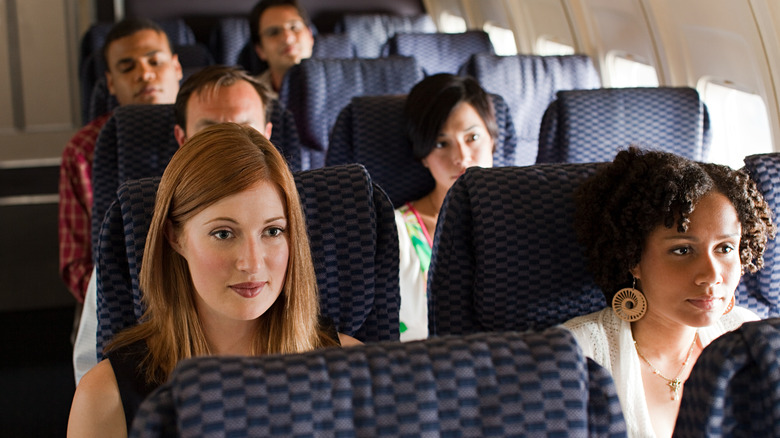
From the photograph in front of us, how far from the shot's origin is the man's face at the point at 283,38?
472cm

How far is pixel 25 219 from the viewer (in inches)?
203

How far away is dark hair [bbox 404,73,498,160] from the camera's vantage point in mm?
2596

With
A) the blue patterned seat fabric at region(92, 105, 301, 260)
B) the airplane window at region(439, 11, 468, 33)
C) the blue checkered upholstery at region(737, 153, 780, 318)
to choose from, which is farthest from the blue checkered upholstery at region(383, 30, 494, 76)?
the blue checkered upholstery at region(737, 153, 780, 318)

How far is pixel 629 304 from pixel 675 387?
0.19 meters

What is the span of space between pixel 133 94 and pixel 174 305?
7.40 ft

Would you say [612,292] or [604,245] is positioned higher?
[604,245]

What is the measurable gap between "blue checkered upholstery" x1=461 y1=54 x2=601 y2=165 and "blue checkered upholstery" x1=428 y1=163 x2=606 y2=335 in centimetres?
214

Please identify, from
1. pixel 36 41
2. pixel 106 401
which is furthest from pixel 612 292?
pixel 36 41

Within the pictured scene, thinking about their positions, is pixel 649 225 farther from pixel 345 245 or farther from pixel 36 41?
pixel 36 41

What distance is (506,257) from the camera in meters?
1.59

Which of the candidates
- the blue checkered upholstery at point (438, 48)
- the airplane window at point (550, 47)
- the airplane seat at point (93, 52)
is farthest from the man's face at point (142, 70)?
the airplane window at point (550, 47)

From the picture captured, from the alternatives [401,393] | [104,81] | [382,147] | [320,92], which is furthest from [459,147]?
[104,81]

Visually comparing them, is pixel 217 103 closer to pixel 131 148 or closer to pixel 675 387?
pixel 131 148

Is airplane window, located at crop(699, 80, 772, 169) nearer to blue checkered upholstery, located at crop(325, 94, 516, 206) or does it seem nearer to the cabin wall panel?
blue checkered upholstery, located at crop(325, 94, 516, 206)
